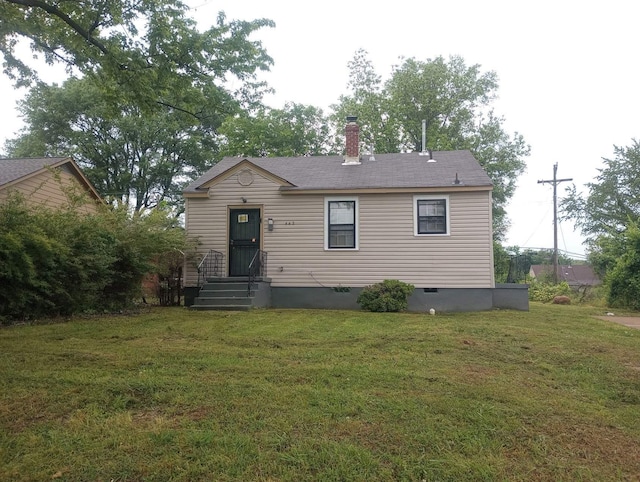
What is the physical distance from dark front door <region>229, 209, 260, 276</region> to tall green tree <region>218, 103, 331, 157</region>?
10559mm

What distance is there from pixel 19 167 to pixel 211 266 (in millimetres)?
7492

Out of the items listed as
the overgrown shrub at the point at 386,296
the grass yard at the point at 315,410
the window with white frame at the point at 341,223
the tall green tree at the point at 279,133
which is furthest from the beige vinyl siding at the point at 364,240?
the tall green tree at the point at 279,133

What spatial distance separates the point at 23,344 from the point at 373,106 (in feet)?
76.4

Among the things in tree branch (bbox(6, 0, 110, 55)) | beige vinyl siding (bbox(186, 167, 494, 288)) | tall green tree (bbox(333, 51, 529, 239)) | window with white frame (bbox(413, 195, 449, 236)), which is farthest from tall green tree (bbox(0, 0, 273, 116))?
tall green tree (bbox(333, 51, 529, 239))

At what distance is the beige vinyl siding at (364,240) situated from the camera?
11.3m

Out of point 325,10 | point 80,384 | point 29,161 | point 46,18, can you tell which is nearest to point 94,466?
point 80,384

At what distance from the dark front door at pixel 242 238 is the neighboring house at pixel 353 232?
29mm

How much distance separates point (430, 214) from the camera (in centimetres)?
1155

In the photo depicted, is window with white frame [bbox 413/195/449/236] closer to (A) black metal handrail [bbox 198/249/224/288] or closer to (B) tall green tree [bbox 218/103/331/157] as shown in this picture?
(A) black metal handrail [bbox 198/249/224/288]

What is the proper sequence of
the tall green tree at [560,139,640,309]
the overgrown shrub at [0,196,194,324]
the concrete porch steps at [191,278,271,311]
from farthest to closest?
the tall green tree at [560,139,640,309] < the concrete porch steps at [191,278,271,311] < the overgrown shrub at [0,196,194,324]

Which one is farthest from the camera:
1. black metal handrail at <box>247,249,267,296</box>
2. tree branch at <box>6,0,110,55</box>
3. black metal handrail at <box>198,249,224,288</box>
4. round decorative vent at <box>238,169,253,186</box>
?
round decorative vent at <box>238,169,253,186</box>

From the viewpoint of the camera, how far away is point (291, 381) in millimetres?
3748

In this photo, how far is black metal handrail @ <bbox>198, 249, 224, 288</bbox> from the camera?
1180 cm

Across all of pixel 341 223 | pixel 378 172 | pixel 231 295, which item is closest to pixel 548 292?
pixel 378 172
